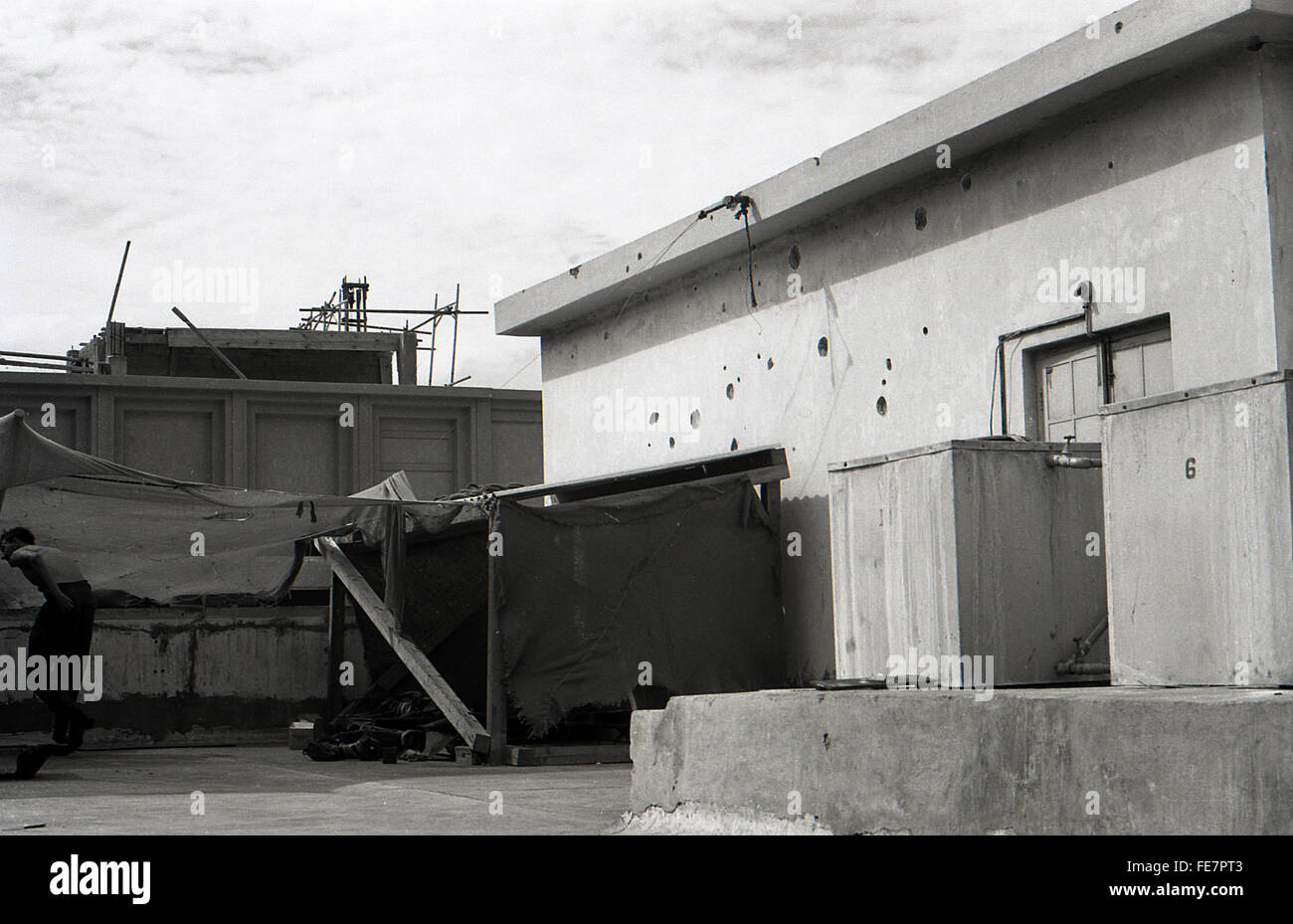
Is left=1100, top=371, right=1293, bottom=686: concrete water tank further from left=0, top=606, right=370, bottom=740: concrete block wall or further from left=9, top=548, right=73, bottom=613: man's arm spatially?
left=0, top=606, right=370, bottom=740: concrete block wall

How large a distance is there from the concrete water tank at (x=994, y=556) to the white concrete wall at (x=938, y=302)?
1.67 m

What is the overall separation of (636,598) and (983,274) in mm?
3628

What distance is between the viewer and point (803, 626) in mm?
11328

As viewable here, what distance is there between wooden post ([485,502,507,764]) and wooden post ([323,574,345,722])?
298cm

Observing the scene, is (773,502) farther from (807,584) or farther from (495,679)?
(495,679)

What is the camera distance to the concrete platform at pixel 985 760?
3975 mm

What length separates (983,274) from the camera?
9203 mm

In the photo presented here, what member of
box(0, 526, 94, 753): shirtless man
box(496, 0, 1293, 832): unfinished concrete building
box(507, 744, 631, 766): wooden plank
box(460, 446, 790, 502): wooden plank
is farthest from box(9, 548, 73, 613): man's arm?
box(496, 0, 1293, 832): unfinished concrete building

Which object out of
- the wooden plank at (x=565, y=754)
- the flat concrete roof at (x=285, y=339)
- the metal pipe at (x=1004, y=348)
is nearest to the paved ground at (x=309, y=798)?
the wooden plank at (x=565, y=754)

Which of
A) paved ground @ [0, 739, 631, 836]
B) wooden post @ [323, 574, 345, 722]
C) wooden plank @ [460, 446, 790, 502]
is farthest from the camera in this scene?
wooden post @ [323, 574, 345, 722]

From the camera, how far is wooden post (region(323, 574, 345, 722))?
1336 cm

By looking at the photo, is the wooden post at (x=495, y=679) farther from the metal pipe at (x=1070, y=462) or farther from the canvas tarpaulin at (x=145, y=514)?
the metal pipe at (x=1070, y=462)

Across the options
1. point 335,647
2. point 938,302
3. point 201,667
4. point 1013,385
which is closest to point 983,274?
point 938,302
